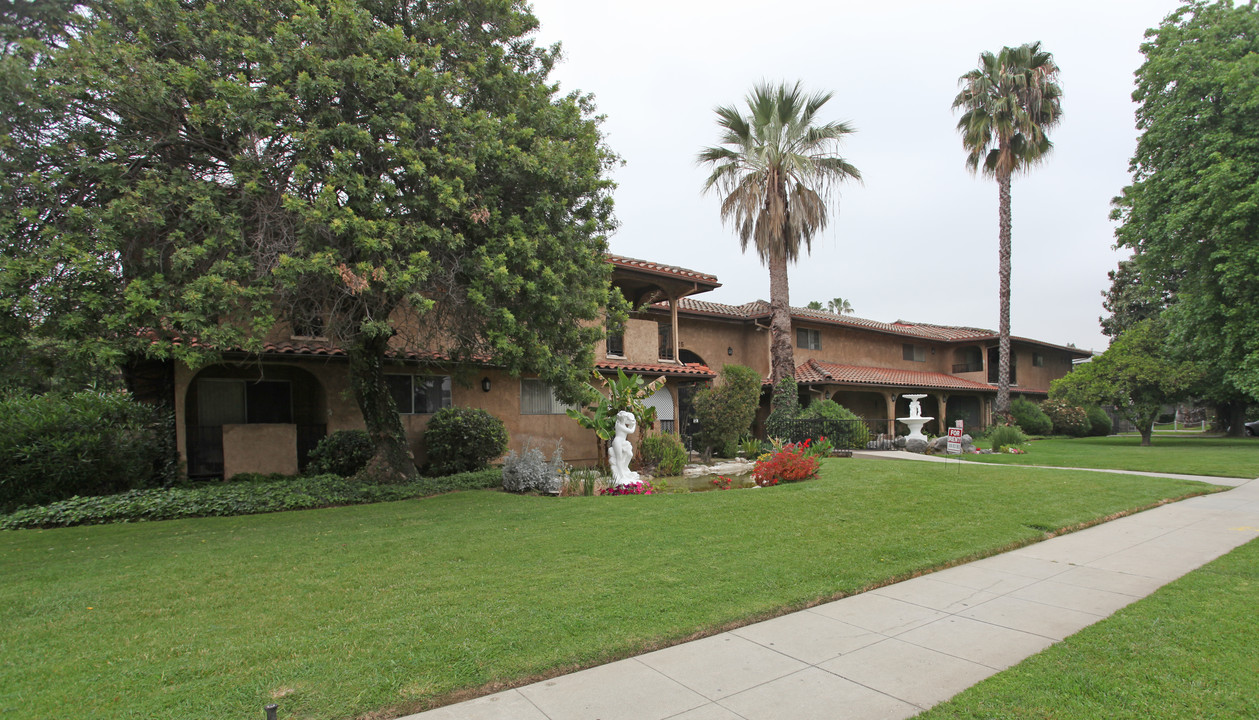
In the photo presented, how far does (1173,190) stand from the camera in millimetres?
21859

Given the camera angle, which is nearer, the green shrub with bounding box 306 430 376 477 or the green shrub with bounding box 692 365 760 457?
the green shrub with bounding box 306 430 376 477

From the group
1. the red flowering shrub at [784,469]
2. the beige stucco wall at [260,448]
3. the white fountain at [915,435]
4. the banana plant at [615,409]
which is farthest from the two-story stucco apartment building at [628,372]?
the red flowering shrub at [784,469]

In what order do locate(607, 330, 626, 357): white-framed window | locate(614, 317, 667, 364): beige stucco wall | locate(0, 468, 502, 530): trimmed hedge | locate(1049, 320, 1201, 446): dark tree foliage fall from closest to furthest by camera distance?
1. locate(0, 468, 502, 530): trimmed hedge
2. locate(607, 330, 626, 357): white-framed window
3. locate(614, 317, 667, 364): beige stucco wall
4. locate(1049, 320, 1201, 446): dark tree foliage

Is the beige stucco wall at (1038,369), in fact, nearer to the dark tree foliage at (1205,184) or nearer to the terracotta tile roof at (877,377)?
the terracotta tile roof at (877,377)

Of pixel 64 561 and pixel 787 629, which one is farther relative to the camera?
pixel 64 561

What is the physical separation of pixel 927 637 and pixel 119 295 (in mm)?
10335

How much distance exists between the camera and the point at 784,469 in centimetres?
1314

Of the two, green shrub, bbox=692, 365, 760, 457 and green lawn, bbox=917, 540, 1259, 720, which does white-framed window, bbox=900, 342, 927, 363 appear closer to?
green shrub, bbox=692, 365, 760, 457

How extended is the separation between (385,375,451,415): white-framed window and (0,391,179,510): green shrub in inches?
205

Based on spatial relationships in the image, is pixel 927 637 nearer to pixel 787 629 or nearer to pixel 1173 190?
pixel 787 629

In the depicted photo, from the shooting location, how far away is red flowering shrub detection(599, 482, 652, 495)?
12688mm

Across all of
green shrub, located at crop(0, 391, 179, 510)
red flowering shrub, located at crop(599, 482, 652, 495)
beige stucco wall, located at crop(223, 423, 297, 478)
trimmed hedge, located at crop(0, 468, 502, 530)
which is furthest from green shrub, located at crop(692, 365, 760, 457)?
green shrub, located at crop(0, 391, 179, 510)

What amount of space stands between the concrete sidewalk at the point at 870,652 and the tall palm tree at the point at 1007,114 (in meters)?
23.1

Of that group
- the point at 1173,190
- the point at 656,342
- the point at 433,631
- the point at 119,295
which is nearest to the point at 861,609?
the point at 433,631
